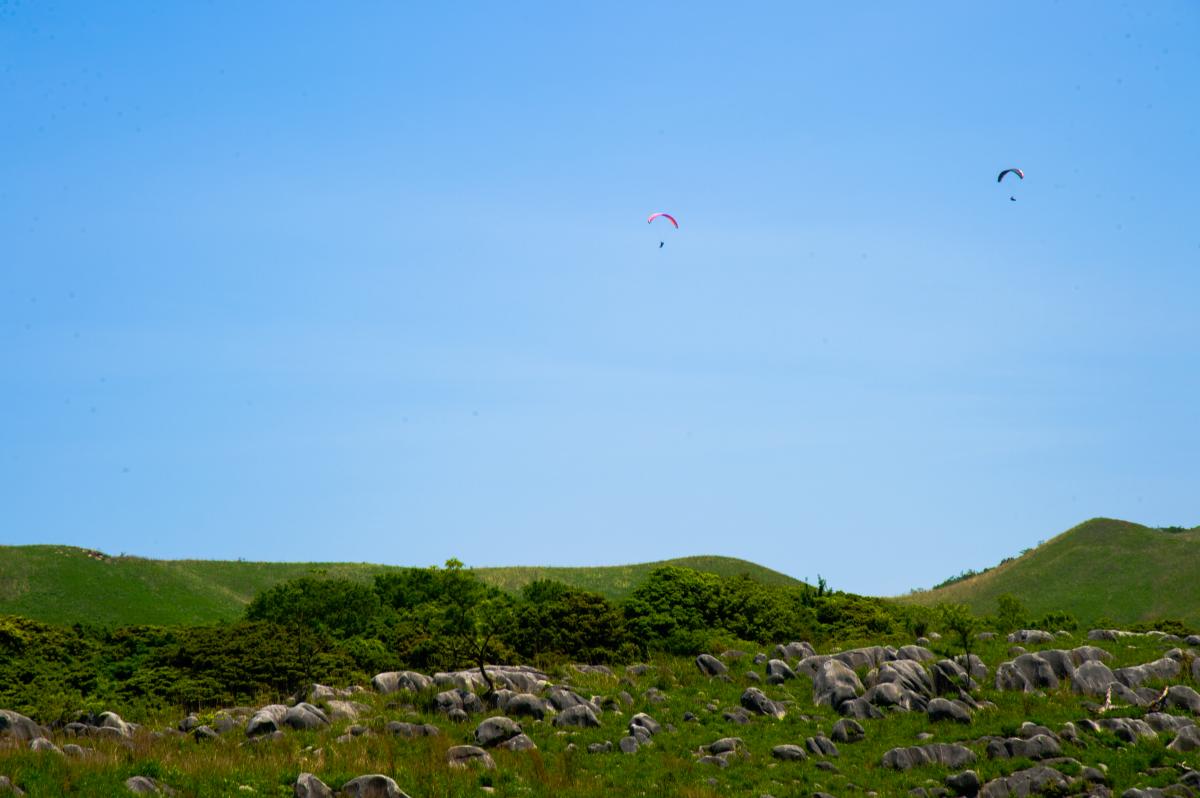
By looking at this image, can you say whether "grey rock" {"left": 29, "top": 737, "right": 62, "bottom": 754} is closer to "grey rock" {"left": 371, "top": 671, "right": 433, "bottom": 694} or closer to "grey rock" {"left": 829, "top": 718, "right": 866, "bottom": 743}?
"grey rock" {"left": 371, "top": 671, "right": 433, "bottom": 694}

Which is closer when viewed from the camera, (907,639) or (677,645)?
(677,645)

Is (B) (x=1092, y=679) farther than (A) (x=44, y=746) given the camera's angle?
Yes

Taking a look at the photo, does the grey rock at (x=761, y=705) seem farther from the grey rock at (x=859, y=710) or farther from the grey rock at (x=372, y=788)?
the grey rock at (x=372, y=788)

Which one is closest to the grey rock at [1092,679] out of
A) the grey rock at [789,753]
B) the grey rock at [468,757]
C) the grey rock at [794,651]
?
the grey rock at [794,651]

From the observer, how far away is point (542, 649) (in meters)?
46.5

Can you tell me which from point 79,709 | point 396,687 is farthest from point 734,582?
point 79,709

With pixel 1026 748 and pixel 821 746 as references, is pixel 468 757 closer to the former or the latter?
pixel 821 746

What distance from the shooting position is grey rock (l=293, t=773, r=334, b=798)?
2566 cm

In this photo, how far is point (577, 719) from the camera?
33.4 m

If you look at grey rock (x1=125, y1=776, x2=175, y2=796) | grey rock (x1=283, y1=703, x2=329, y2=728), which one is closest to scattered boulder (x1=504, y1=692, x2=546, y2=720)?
grey rock (x1=283, y1=703, x2=329, y2=728)

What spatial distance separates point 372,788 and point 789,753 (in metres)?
11.8

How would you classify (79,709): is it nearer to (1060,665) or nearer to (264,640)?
(264,640)

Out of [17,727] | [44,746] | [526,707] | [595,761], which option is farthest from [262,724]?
[595,761]

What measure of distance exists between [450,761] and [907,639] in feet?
90.9
